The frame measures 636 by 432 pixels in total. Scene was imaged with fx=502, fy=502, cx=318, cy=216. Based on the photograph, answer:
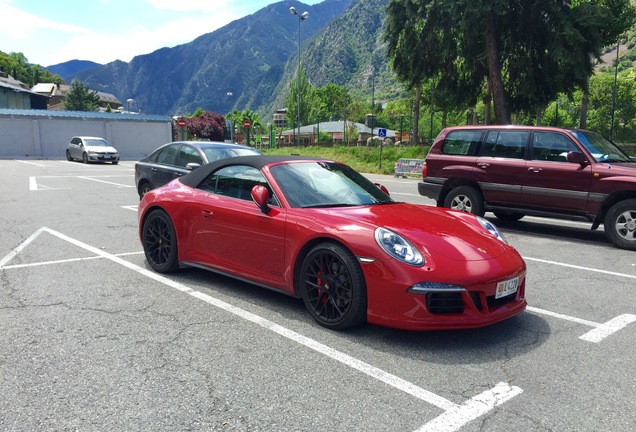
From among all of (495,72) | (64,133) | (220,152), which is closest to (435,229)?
(220,152)

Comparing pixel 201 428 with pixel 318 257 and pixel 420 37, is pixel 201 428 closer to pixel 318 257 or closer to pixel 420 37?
pixel 318 257

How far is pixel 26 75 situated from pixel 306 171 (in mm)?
160508

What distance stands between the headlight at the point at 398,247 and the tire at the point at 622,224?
5360mm

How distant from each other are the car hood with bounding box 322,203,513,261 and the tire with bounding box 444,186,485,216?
4.50 m

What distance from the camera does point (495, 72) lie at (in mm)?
24719

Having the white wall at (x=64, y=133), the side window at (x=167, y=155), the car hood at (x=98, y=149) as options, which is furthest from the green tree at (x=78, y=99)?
the side window at (x=167, y=155)

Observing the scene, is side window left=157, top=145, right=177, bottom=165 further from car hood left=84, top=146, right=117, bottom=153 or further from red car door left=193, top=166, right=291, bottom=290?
car hood left=84, top=146, right=117, bottom=153

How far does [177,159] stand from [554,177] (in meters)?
6.68

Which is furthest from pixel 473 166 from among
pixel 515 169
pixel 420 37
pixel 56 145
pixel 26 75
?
pixel 26 75

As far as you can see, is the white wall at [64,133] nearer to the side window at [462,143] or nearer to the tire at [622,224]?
the side window at [462,143]

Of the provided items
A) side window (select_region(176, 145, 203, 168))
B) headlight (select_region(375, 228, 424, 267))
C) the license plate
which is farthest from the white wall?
the license plate

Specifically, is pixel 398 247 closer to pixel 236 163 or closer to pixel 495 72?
pixel 236 163

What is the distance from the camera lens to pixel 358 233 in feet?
12.1

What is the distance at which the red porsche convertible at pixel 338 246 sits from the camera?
3.47 meters
